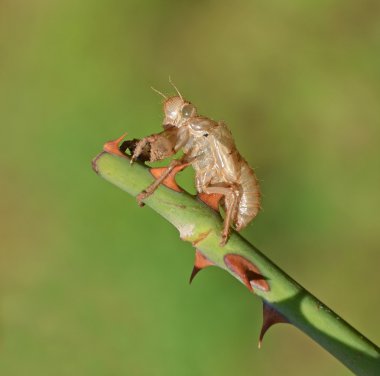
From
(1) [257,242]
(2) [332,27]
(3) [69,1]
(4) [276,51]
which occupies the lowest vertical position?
(1) [257,242]

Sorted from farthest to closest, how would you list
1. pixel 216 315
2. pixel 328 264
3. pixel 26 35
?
1. pixel 26 35
2. pixel 328 264
3. pixel 216 315

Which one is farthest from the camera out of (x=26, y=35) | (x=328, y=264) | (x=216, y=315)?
(x=26, y=35)

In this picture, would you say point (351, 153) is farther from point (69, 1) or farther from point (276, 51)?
point (69, 1)

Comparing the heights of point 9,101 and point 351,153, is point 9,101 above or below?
below

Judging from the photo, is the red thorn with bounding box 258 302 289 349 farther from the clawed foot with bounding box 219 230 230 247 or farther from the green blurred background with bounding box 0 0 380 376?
the green blurred background with bounding box 0 0 380 376

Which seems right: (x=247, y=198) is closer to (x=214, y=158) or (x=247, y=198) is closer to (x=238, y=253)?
(x=214, y=158)

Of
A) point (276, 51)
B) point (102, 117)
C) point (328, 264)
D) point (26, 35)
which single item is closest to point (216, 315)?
point (328, 264)
